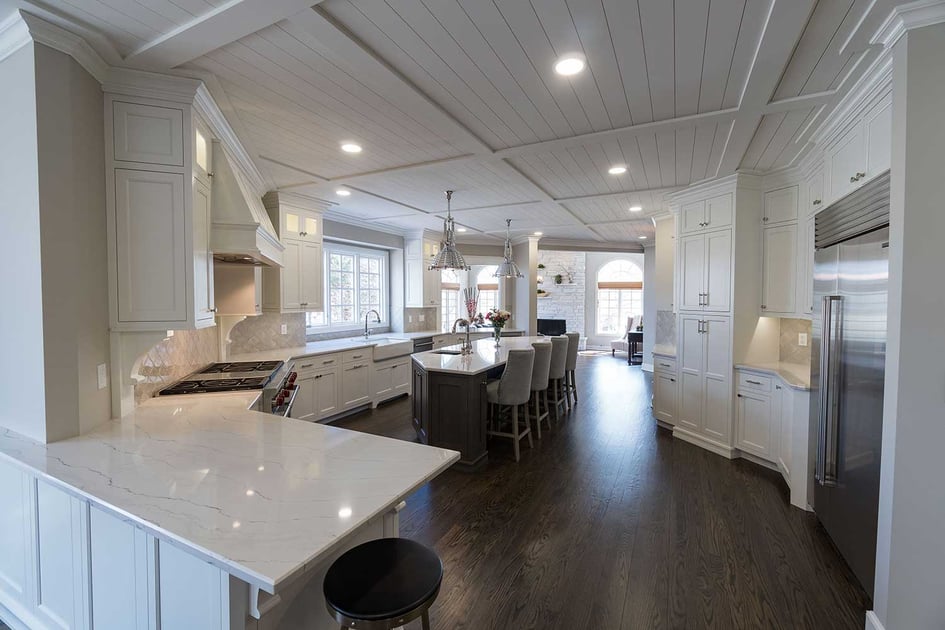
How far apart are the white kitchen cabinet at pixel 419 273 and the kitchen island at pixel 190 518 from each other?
4.90 metres

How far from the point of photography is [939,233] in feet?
5.39

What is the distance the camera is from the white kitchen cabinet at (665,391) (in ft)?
15.1

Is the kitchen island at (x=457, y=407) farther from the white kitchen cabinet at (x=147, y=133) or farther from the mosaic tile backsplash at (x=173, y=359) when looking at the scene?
the white kitchen cabinet at (x=147, y=133)

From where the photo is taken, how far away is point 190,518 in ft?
3.98

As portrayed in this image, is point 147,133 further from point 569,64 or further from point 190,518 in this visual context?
point 569,64

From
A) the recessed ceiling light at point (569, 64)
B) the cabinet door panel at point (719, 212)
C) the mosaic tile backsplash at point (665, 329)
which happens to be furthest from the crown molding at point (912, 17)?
the mosaic tile backsplash at point (665, 329)

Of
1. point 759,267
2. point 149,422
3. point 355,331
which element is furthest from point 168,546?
point 355,331

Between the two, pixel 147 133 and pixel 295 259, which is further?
pixel 295 259

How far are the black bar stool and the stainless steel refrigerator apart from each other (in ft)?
6.89

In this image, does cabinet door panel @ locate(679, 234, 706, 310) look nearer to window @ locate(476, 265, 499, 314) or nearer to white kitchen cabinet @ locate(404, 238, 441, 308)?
white kitchen cabinet @ locate(404, 238, 441, 308)

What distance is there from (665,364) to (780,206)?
192 cm

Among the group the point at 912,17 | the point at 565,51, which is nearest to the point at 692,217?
the point at 912,17

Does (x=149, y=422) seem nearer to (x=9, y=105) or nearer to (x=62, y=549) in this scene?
(x=62, y=549)

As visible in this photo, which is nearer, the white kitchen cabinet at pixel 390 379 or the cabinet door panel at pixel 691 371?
the cabinet door panel at pixel 691 371
